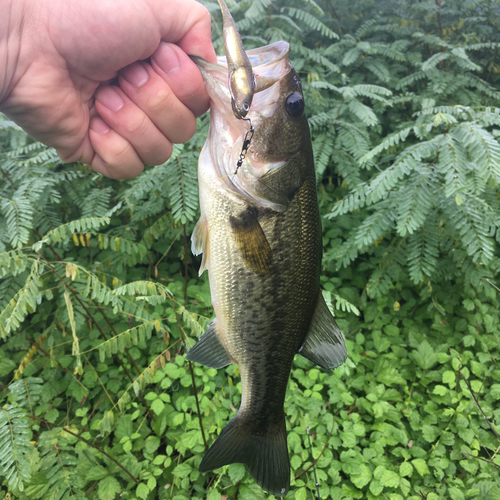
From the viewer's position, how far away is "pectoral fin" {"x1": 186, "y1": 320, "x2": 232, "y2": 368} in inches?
54.7

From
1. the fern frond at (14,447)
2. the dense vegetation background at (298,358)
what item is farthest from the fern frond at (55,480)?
the fern frond at (14,447)

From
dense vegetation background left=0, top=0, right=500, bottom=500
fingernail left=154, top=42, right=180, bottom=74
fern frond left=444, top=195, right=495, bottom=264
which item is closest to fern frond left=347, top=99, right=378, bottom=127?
dense vegetation background left=0, top=0, right=500, bottom=500

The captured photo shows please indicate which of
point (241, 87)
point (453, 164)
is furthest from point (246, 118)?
point (453, 164)

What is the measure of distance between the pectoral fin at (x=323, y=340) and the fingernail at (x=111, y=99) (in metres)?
1.14

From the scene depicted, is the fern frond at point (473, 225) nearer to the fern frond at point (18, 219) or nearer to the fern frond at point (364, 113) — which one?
the fern frond at point (364, 113)

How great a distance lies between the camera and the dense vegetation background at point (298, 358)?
224cm

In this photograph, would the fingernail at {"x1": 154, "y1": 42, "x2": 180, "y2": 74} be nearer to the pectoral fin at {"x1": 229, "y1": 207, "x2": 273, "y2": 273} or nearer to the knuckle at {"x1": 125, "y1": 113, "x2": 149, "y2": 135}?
the knuckle at {"x1": 125, "y1": 113, "x2": 149, "y2": 135}

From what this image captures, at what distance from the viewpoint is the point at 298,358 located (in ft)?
10.5

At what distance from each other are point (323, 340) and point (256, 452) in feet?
1.91

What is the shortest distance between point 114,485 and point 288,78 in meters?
2.65

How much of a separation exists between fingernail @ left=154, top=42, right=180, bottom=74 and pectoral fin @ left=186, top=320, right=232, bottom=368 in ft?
3.38

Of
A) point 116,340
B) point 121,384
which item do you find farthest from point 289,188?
point 121,384

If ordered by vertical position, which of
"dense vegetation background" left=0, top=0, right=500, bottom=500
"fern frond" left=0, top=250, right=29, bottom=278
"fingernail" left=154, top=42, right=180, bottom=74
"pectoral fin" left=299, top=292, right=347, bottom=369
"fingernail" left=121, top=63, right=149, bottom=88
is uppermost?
"fingernail" left=154, top=42, right=180, bottom=74

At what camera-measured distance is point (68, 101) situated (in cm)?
132
